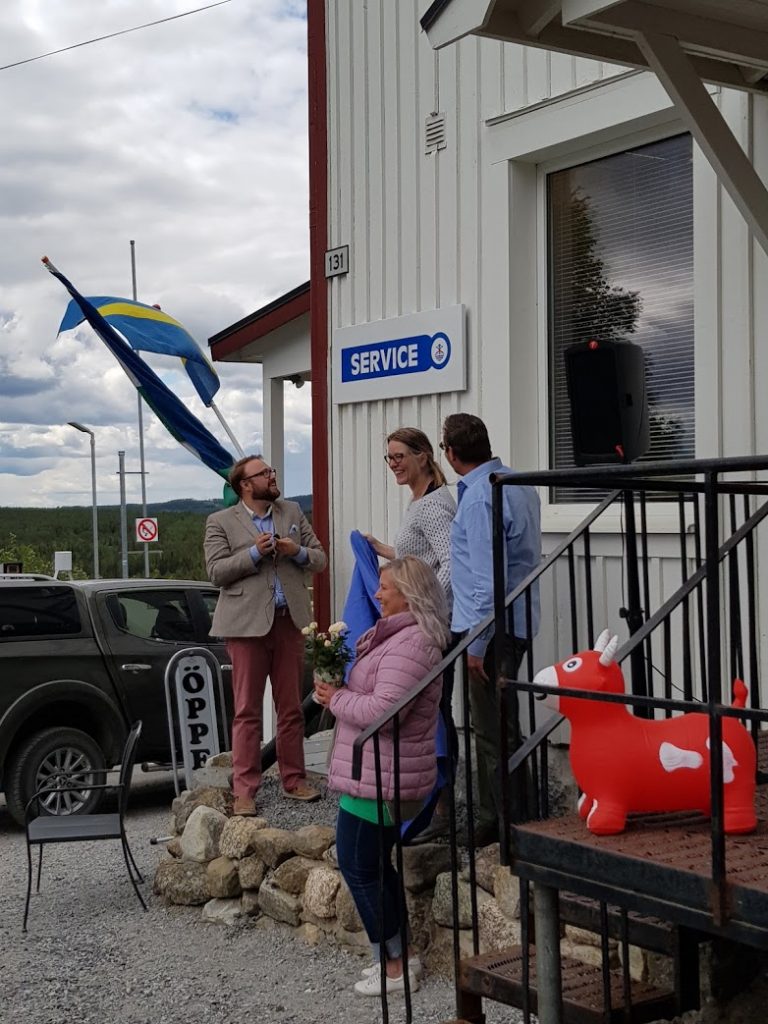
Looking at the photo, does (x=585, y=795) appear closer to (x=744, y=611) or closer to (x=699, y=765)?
(x=699, y=765)

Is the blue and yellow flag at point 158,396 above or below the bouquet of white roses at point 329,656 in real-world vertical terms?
above

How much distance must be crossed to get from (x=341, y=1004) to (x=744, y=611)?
90.8 inches

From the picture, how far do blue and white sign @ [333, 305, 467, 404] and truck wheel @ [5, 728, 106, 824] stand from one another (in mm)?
3071

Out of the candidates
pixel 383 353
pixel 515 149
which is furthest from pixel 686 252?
pixel 383 353

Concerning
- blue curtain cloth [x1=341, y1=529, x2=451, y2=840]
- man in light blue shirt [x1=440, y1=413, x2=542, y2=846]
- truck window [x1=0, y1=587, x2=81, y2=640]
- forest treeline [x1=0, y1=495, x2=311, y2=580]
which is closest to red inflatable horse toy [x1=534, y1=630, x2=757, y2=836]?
man in light blue shirt [x1=440, y1=413, x2=542, y2=846]

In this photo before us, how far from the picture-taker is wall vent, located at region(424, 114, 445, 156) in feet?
24.0

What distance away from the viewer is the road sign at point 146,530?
110 ft

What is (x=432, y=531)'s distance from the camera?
619cm

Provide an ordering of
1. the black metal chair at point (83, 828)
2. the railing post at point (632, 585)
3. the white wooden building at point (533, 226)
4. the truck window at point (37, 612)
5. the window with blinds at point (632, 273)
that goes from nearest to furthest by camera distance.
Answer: the railing post at point (632, 585)
the white wooden building at point (533, 226)
the window with blinds at point (632, 273)
the black metal chair at point (83, 828)
the truck window at point (37, 612)

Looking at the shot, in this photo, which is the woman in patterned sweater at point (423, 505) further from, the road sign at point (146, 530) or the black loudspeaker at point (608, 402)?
the road sign at point (146, 530)

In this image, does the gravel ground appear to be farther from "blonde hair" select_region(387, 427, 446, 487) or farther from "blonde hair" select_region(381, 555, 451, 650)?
"blonde hair" select_region(387, 427, 446, 487)

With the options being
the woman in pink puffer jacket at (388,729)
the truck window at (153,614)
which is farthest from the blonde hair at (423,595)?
the truck window at (153,614)

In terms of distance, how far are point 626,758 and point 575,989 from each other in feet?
3.32

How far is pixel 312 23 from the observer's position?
8391 millimetres
